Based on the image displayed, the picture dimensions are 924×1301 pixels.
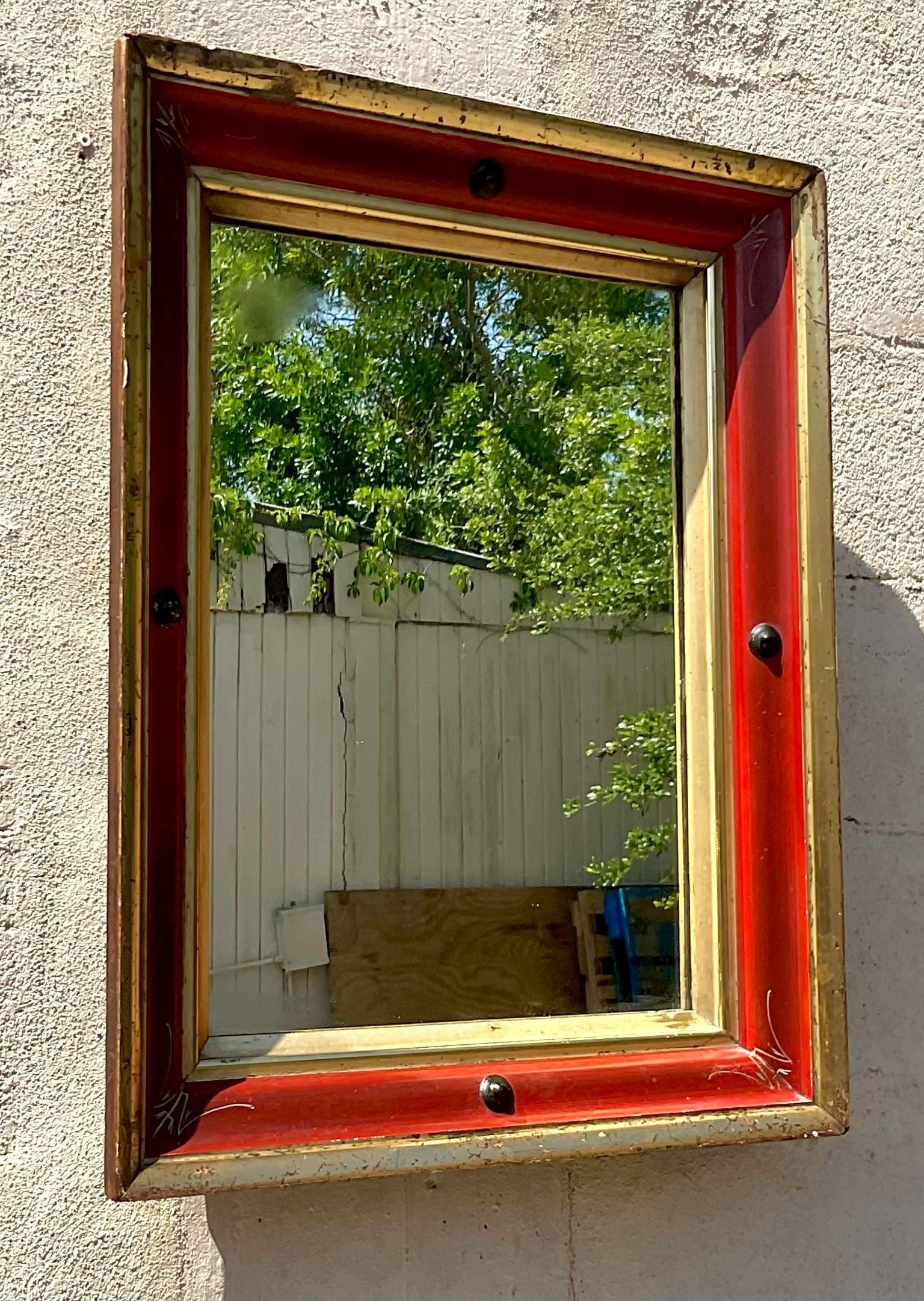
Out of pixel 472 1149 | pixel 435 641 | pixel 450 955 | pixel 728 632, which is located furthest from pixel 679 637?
pixel 472 1149

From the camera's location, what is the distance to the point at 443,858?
1000 millimetres

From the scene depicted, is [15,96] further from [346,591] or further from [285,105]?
[346,591]

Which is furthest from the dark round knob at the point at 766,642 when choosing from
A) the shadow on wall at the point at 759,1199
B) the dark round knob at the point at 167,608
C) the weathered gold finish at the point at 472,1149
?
the dark round knob at the point at 167,608

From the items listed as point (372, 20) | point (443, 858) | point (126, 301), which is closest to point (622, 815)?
point (443, 858)

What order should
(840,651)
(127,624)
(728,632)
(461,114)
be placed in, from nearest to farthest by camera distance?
(127,624) → (461,114) → (728,632) → (840,651)

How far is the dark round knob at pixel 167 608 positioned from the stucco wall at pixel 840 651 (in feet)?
0.32

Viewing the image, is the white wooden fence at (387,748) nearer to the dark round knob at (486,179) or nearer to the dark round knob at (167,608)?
the dark round knob at (167,608)

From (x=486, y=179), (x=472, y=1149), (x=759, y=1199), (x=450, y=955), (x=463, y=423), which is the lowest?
(x=759, y=1199)

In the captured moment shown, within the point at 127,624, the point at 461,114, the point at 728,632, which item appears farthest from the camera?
the point at 728,632

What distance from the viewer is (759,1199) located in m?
1.12

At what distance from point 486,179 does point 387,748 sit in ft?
1.40

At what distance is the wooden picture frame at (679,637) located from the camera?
88 centimetres

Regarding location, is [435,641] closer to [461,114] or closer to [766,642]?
[766,642]

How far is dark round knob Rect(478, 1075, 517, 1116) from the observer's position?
0.94 metres
